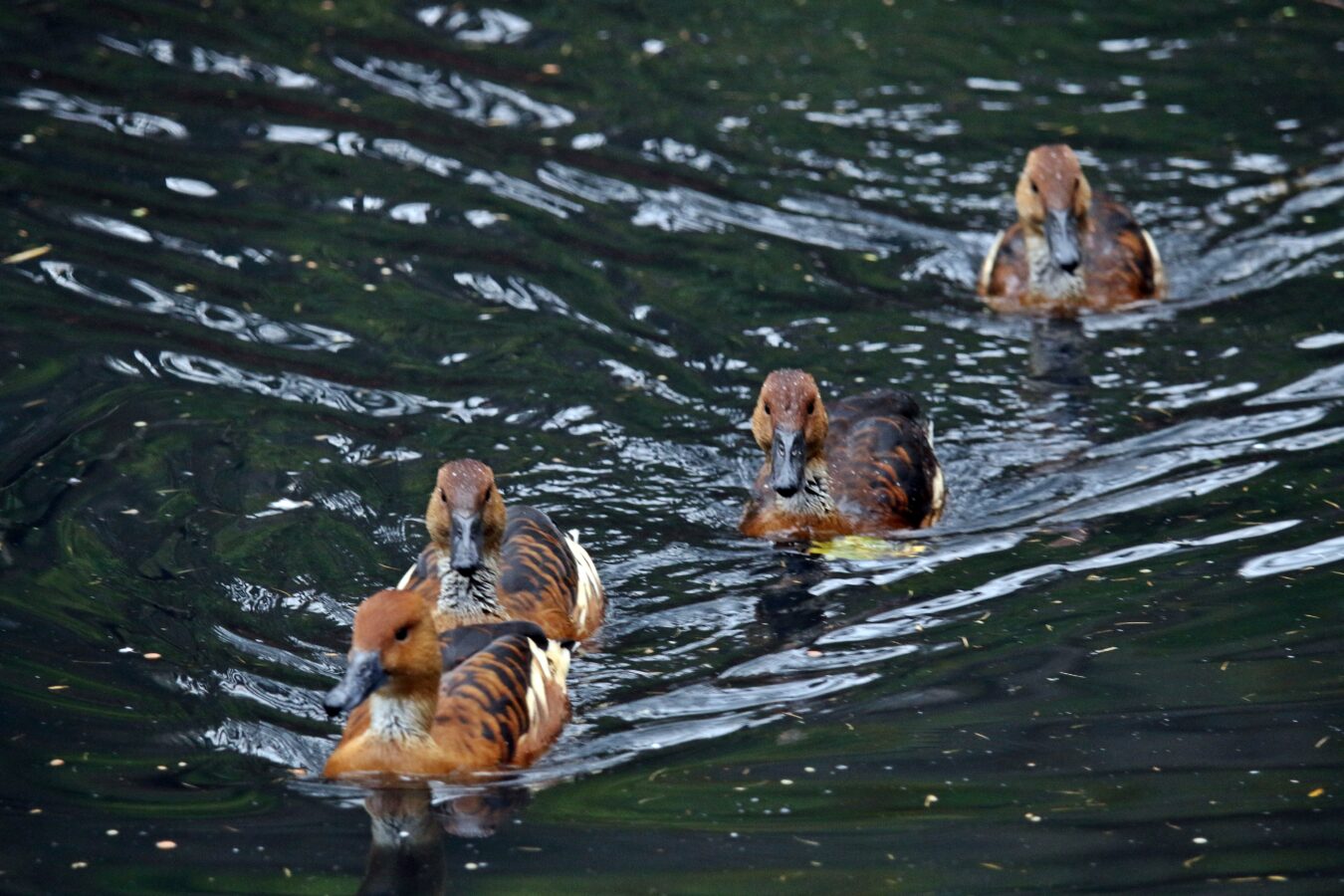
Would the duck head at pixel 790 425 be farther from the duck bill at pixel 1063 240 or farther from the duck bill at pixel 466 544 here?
the duck bill at pixel 1063 240

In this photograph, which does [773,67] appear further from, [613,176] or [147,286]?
[147,286]

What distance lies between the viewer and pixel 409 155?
51.8 ft

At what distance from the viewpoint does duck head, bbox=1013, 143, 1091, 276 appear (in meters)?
13.7

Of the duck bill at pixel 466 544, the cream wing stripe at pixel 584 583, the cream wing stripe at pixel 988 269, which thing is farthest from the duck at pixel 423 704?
the cream wing stripe at pixel 988 269

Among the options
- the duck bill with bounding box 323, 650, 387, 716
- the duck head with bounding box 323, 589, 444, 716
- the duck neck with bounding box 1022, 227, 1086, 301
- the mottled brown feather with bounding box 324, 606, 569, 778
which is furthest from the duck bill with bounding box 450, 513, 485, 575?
the duck neck with bounding box 1022, 227, 1086, 301

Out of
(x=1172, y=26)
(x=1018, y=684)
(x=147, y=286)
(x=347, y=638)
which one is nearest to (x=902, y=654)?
(x=1018, y=684)

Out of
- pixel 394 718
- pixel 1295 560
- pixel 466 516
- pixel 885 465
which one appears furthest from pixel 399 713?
pixel 1295 560

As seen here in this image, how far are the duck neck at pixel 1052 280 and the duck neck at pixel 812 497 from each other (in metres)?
3.80

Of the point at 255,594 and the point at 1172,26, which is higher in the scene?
the point at 1172,26

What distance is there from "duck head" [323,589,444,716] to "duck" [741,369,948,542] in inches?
117

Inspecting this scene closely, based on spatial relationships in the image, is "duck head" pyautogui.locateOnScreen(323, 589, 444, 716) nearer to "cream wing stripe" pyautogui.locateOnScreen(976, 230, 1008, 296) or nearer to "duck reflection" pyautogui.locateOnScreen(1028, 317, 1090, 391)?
"duck reflection" pyautogui.locateOnScreen(1028, 317, 1090, 391)

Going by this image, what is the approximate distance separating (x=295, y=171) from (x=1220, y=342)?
763 cm

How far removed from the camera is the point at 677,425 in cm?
1202

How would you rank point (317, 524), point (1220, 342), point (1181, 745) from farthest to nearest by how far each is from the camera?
point (1220, 342) < point (317, 524) < point (1181, 745)
